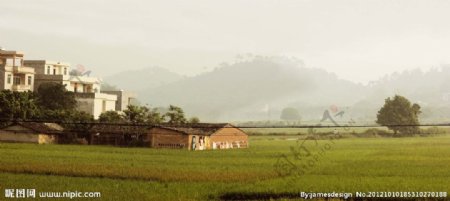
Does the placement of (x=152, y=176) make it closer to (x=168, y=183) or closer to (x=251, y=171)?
(x=168, y=183)

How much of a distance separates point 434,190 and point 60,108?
4421 cm

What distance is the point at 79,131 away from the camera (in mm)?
50000

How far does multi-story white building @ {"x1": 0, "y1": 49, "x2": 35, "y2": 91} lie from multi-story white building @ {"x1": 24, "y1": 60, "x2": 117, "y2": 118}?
180cm

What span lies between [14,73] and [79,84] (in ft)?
35.1

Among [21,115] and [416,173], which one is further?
[21,115]

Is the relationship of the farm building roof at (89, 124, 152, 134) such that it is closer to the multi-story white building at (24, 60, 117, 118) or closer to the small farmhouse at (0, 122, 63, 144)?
the small farmhouse at (0, 122, 63, 144)

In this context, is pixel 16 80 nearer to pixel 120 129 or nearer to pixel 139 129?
pixel 120 129

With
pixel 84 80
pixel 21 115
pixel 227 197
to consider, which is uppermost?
pixel 84 80

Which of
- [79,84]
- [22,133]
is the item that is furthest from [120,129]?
[79,84]

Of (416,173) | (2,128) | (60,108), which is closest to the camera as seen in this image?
(416,173)

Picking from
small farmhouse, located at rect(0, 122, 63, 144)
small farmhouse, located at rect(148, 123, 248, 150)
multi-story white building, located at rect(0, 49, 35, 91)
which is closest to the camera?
small farmhouse, located at rect(0, 122, 63, 144)

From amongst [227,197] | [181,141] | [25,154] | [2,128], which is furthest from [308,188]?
[2,128]

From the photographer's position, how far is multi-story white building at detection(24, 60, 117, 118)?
60781 mm

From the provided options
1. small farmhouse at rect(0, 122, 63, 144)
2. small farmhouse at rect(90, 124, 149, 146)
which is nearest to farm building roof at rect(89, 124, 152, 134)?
small farmhouse at rect(90, 124, 149, 146)
